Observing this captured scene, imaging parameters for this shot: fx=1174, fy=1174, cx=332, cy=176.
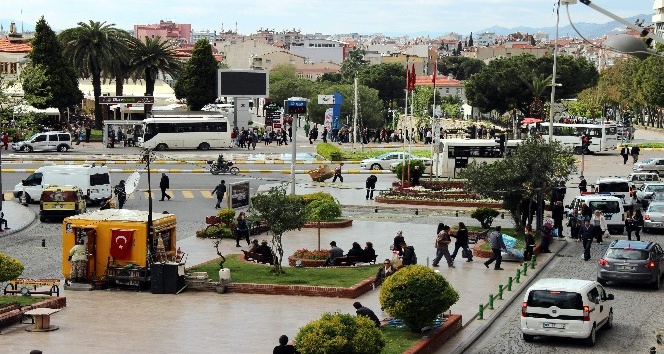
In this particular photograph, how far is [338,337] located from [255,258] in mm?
13800

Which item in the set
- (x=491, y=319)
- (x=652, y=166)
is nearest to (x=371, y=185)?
(x=652, y=166)

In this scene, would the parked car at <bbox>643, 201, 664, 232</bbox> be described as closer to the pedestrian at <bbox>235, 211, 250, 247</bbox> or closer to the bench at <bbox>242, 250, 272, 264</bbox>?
the pedestrian at <bbox>235, 211, 250, 247</bbox>

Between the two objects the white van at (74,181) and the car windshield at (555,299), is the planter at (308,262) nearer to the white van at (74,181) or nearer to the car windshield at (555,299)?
the car windshield at (555,299)

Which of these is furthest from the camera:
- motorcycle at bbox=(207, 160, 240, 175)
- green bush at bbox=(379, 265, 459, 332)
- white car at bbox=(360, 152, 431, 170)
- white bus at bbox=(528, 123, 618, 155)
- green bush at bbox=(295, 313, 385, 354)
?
white bus at bbox=(528, 123, 618, 155)

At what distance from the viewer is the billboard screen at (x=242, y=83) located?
85125 mm

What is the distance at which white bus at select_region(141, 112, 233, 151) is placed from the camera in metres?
74.4

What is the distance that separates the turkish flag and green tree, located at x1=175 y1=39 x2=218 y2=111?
6774 centimetres

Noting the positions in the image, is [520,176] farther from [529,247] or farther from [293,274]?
[293,274]

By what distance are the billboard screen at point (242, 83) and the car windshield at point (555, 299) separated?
213 feet

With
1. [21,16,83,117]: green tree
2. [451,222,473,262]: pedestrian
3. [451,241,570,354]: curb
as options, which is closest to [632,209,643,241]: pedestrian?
[451,241,570,354]: curb

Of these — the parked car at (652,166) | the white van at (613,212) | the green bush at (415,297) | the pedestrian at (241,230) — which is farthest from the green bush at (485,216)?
the parked car at (652,166)

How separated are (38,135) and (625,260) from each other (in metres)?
49.3

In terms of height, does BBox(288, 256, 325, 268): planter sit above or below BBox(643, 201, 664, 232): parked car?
below

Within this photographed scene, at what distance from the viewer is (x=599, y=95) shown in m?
128
